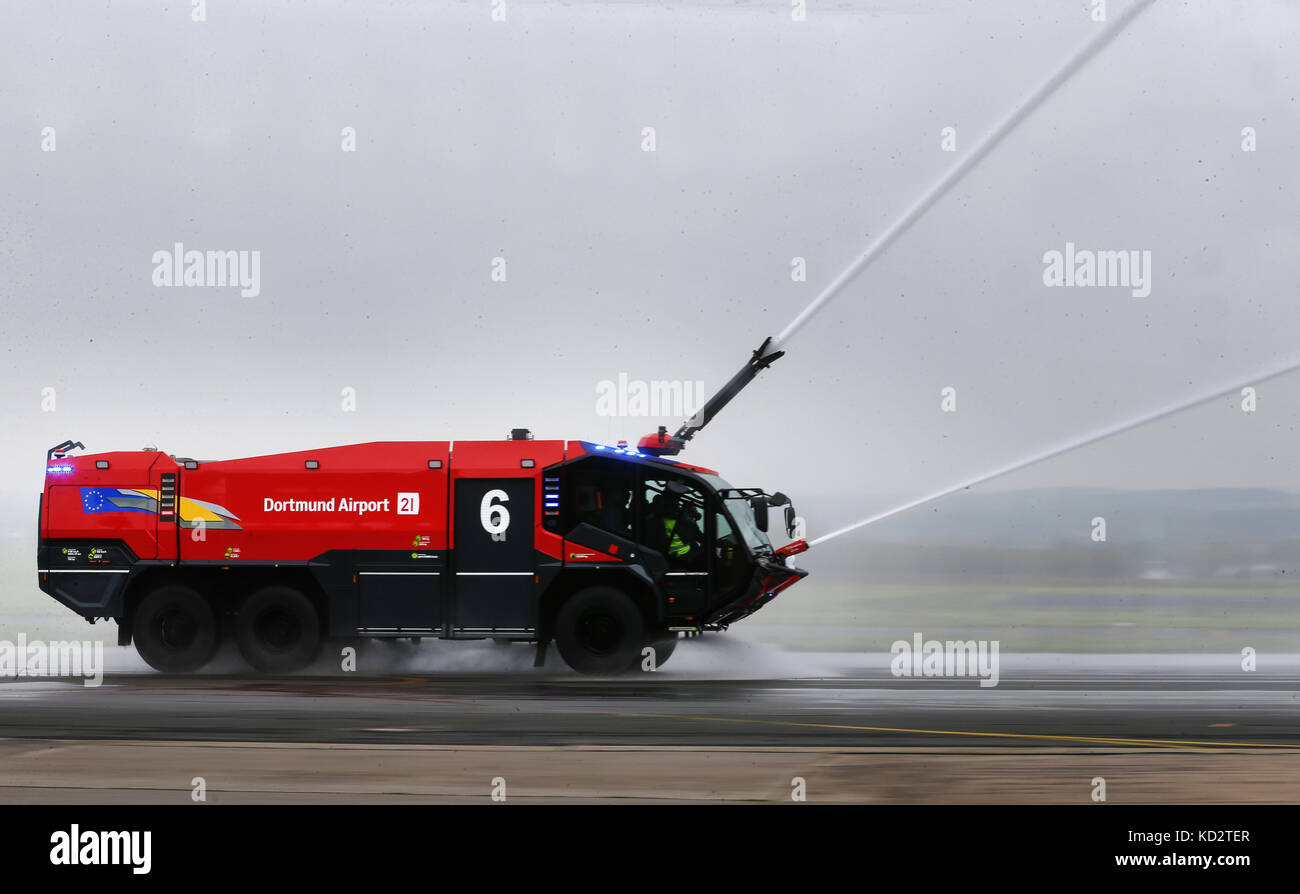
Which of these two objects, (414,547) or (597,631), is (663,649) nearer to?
(597,631)

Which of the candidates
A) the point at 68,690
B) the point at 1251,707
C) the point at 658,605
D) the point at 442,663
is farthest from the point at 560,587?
the point at 1251,707

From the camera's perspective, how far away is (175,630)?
1895 cm

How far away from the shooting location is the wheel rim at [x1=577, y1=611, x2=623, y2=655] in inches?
709

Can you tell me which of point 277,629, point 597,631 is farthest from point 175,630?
point 597,631

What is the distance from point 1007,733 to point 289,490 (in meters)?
11.2

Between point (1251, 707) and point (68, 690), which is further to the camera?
point (68, 690)

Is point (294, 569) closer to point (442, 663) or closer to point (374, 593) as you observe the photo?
point (374, 593)

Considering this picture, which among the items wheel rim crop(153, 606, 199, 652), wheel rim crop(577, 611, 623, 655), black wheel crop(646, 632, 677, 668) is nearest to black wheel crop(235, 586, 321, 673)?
wheel rim crop(153, 606, 199, 652)

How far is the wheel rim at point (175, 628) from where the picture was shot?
1892 centimetres

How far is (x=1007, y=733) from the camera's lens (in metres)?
12.1

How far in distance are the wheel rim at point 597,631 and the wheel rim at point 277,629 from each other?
167 inches

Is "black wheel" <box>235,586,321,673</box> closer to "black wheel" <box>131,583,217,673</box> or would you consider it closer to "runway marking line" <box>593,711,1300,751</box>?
"black wheel" <box>131,583,217,673</box>

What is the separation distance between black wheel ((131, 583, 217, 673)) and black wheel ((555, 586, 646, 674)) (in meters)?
5.39

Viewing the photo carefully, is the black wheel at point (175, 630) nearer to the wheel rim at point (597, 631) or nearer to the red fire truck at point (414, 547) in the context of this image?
the red fire truck at point (414, 547)
